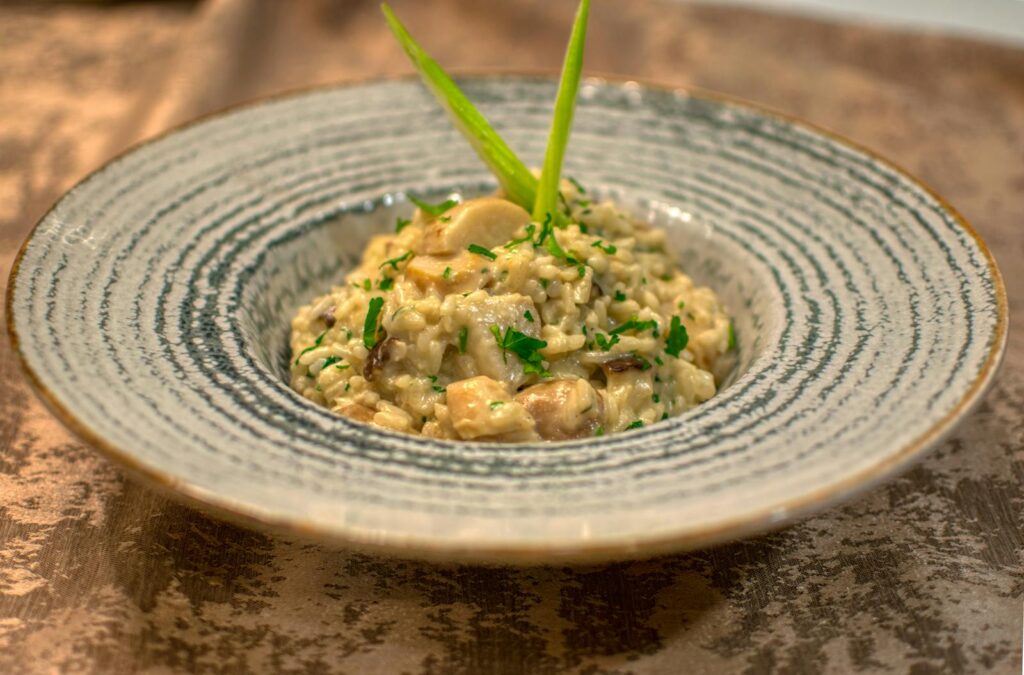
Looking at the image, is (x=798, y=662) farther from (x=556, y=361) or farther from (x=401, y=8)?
(x=401, y=8)

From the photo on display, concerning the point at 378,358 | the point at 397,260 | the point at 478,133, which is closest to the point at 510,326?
A: the point at 378,358

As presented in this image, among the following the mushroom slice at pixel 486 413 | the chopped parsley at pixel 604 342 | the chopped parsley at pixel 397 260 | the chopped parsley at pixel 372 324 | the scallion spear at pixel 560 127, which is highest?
the scallion spear at pixel 560 127

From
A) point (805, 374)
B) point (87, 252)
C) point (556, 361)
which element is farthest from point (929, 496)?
point (87, 252)

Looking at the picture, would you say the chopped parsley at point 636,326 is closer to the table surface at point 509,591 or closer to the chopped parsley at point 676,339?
the chopped parsley at point 676,339

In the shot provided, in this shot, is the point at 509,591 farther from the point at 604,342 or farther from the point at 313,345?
the point at 313,345

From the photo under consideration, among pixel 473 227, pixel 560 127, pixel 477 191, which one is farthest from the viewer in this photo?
pixel 477 191

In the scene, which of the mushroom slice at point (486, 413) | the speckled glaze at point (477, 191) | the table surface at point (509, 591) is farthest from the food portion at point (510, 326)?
the table surface at point (509, 591)
